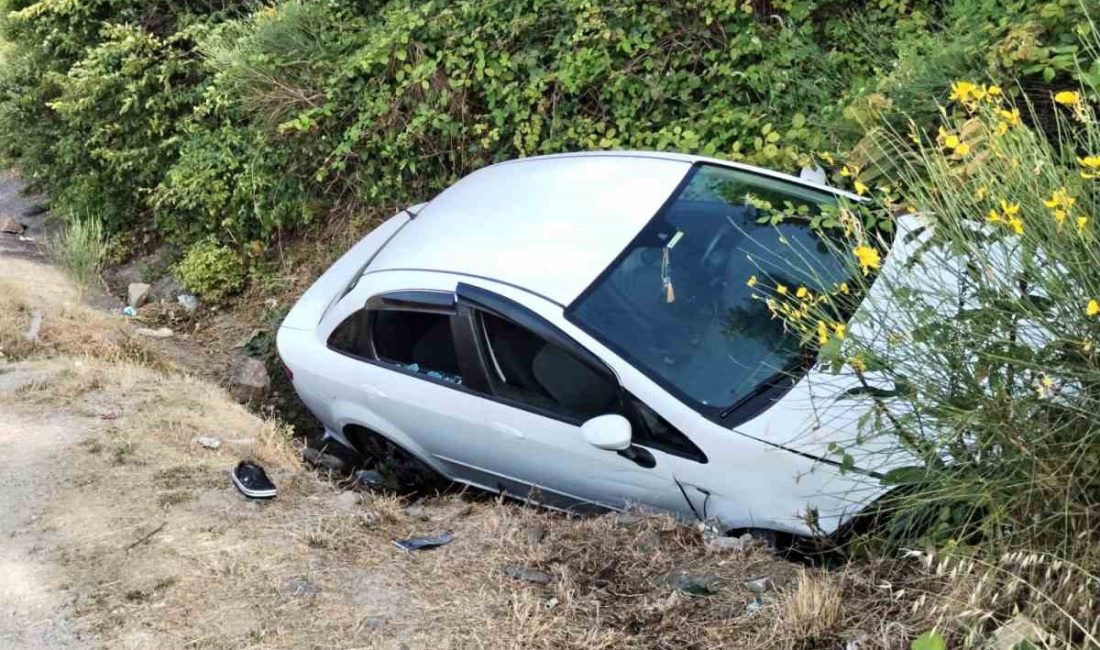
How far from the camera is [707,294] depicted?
4.33 metres

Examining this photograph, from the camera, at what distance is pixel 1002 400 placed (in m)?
2.65

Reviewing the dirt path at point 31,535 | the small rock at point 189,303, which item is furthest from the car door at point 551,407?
the small rock at point 189,303

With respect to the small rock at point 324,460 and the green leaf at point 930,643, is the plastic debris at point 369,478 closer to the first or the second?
the small rock at point 324,460

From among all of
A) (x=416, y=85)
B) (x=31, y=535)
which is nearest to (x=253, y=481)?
(x=31, y=535)

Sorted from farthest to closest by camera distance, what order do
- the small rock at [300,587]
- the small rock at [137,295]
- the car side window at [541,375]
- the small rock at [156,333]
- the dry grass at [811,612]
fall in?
the small rock at [137,295], the small rock at [156,333], the car side window at [541,375], the small rock at [300,587], the dry grass at [811,612]

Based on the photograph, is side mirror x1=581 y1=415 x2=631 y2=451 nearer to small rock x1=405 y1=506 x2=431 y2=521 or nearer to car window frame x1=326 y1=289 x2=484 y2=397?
car window frame x1=326 y1=289 x2=484 y2=397

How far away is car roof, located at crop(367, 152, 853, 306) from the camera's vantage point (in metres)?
4.53

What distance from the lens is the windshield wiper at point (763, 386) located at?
3.96 metres

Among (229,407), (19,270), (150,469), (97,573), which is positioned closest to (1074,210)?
(97,573)

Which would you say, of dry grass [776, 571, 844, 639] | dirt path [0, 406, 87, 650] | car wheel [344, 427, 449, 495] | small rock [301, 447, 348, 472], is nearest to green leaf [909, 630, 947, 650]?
dry grass [776, 571, 844, 639]

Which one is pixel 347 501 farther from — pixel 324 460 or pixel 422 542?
pixel 324 460

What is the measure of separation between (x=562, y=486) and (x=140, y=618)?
5.99 ft

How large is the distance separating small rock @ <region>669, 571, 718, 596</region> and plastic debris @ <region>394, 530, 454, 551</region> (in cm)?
103

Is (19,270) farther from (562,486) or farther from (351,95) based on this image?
(562,486)
